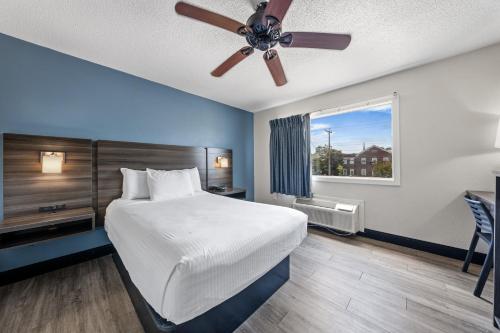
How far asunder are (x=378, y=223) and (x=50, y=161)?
439 centimetres

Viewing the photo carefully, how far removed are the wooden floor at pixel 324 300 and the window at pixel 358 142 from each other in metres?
1.31

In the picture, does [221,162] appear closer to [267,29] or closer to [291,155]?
[291,155]

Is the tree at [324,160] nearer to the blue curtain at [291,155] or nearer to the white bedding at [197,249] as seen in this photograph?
the blue curtain at [291,155]

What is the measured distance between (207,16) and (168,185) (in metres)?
2.08

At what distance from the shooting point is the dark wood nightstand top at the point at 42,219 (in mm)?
1687

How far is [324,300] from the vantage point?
65.0 inches

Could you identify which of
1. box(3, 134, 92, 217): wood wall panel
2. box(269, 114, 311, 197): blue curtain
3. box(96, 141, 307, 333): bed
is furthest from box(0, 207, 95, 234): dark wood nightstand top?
box(269, 114, 311, 197): blue curtain

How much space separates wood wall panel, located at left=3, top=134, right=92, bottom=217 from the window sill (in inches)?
142

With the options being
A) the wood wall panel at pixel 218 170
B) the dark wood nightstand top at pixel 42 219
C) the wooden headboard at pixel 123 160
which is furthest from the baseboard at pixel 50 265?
the wood wall panel at pixel 218 170

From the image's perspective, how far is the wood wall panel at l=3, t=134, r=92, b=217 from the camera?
193cm

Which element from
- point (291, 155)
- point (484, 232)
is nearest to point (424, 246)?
point (484, 232)

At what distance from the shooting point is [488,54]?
211 centimetres

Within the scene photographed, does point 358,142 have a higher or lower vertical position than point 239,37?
lower

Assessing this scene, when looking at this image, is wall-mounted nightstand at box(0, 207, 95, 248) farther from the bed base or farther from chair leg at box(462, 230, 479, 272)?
chair leg at box(462, 230, 479, 272)
